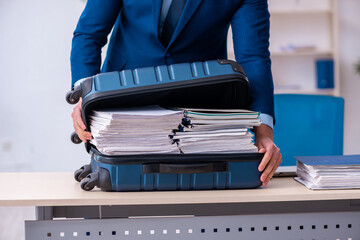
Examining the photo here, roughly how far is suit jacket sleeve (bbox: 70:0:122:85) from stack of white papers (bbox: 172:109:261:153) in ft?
1.41

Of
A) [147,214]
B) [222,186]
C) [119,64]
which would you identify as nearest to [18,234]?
[119,64]

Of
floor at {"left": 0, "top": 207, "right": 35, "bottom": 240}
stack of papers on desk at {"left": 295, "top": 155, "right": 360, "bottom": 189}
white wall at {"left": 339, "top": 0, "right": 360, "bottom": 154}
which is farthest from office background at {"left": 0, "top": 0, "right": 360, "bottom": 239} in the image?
stack of papers on desk at {"left": 295, "top": 155, "right": 360, "bottom": 189}

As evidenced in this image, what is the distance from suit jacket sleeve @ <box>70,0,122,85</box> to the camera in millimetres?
1295

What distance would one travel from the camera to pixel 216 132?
1.00m

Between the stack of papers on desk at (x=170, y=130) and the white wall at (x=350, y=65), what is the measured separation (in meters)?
4.06

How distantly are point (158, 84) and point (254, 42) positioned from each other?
0.48 m

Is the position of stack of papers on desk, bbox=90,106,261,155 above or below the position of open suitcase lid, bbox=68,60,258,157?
below

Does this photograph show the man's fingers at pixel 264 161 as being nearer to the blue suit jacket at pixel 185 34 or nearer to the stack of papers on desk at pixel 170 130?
the stack of papers on desk at pixel 170 130

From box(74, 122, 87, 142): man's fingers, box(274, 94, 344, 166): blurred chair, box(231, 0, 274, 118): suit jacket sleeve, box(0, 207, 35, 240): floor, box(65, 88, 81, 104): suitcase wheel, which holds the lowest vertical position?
box(0, 207, 35, 240): floor

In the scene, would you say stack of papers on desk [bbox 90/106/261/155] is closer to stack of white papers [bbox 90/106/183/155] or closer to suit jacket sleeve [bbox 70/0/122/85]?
stack of white papers [bbox 90/106/183/155]

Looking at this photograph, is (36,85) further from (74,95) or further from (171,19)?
(74,95)

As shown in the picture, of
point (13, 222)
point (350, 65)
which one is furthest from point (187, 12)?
point (350, 65)

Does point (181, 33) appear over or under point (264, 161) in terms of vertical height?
over

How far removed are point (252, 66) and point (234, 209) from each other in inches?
16.2
